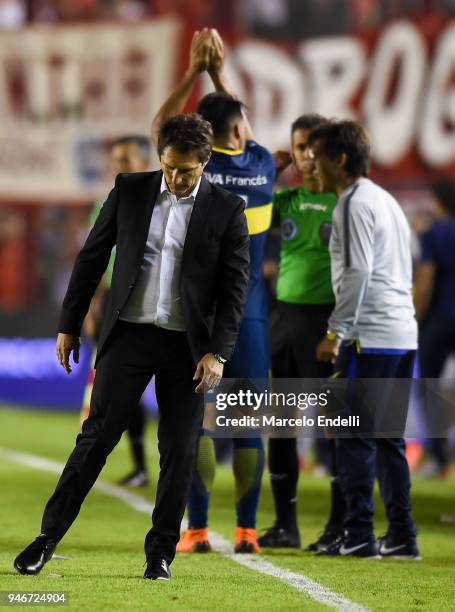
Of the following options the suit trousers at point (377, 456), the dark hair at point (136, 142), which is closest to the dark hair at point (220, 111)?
the suit trousers at point (377, 456)

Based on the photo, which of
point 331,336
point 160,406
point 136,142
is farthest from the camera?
point 136,142

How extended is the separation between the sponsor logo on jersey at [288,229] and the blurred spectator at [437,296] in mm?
3431

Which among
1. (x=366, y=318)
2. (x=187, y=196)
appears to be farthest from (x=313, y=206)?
(x=187, y=196)

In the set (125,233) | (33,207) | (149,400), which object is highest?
(125,233)

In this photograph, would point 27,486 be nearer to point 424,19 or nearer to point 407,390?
point 407,390

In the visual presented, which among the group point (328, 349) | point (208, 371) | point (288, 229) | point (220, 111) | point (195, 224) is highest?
point (220, 111)

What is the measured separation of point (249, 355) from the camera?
6.83m

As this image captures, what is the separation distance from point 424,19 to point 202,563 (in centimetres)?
1227

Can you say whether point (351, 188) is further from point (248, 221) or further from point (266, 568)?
point (266, 568)

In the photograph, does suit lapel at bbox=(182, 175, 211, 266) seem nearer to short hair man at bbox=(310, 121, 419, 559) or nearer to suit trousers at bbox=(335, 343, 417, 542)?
short hair man at bbox=(310, 121, 419, 559)

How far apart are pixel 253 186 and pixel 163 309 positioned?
135 cm

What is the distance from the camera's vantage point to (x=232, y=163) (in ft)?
22.5

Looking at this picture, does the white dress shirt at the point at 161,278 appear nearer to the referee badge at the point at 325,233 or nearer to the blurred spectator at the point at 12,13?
the referee badge at the point at 325,233

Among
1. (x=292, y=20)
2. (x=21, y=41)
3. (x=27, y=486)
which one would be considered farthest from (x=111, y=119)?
(x=27, y=486)
